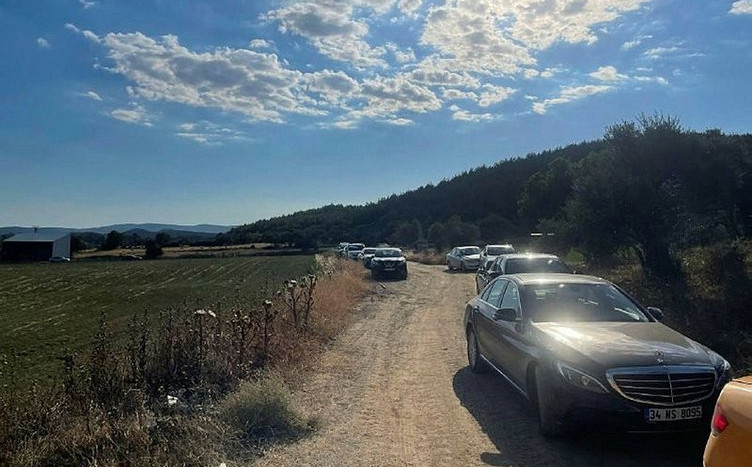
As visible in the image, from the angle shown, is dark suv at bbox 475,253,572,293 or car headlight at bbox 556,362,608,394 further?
dark suv at bbox 475,253,572,293

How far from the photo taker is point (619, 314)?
711 cm

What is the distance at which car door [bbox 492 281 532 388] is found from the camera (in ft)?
22.1

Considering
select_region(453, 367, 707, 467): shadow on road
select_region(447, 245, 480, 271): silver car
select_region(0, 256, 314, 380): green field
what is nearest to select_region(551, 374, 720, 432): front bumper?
select_region(453, 367, 707, 467): shadow on road

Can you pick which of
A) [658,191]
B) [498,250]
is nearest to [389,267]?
[498,250]

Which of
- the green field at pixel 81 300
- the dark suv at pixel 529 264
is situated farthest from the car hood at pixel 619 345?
the dark suv at pixel 529 264

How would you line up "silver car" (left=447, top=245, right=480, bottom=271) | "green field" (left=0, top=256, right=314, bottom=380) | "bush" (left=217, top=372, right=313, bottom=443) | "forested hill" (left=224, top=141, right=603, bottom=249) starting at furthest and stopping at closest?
1. "forested hill" (left=224, top=141, right=603, bottom=249)
2. "silver car" (left=447, top=245, right=480, bottom=271)
3. "green field" (left=0, top=256, right=314, bottom=380)
4. "bush" (left=217, top=372, right=313, bottom=443)

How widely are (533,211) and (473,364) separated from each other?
58.3 m

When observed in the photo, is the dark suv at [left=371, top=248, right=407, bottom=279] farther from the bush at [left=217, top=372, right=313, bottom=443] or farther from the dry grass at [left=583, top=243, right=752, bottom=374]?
the bush at [left=217, top=372, right=313, bottom=443]

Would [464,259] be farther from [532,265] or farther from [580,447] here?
[580,447]

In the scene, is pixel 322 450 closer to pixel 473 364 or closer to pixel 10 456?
pixel 10 456

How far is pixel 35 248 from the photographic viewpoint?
100 m

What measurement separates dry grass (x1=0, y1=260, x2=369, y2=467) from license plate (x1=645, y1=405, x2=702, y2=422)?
11.5 feet

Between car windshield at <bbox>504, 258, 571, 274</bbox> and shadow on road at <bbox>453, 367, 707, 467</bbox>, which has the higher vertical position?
car windshield at <bbox>504, 258, 571, 274</bbox>

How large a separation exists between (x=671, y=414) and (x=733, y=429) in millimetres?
2178
